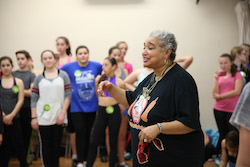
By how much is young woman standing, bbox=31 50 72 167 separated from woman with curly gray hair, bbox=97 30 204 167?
5.98 feet

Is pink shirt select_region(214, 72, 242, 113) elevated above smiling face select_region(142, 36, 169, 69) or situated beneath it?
situated beneath

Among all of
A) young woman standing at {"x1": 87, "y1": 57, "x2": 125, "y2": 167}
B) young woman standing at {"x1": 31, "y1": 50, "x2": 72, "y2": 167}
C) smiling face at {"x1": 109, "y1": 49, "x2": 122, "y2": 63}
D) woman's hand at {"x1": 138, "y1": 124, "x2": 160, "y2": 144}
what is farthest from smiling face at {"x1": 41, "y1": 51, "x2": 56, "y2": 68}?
A: woman's hand at {"x1": 138, "y1": 124, "x2": 160, "y2": 144}

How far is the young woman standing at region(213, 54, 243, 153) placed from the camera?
4.18 meters

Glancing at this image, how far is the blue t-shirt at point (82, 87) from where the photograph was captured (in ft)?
12.9

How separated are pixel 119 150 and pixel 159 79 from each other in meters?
2.54

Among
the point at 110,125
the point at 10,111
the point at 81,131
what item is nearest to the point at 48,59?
the point at 10,111

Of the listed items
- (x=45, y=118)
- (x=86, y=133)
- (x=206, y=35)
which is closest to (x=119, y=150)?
(x=86, y=133)

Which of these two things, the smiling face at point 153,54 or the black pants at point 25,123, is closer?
the smiling face at point 153,54

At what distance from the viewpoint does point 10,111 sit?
3.75 metres

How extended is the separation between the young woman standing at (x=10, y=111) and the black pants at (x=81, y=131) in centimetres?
67

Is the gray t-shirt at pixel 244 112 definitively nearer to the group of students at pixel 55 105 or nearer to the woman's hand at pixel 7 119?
the group of students at pixel 55 105

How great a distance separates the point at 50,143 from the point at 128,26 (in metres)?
2.95

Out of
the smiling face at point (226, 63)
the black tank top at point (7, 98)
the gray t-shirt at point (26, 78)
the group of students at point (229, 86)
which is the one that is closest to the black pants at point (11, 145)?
the black tank top at point (7, 98)

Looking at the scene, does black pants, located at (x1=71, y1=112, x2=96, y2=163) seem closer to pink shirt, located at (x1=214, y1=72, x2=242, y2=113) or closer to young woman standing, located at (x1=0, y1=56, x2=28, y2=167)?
young woman standing, located at (x1=0, y1=56, x2=28, y2=167)
